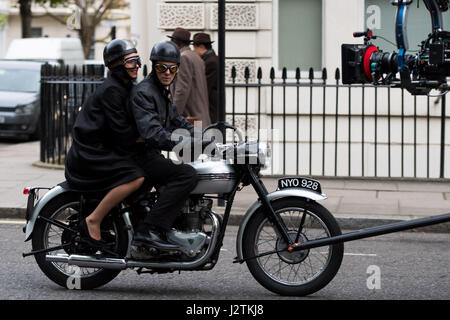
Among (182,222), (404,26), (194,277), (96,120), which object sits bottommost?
(194,277)

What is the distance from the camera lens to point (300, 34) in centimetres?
1359

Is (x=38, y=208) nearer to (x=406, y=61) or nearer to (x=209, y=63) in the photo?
(x=406, y=61)

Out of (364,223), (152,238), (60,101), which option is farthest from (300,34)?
(152,238)

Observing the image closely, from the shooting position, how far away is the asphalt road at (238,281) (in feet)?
21.1

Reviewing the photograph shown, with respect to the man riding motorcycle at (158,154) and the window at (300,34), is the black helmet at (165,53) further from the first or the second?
the window at (300,34)

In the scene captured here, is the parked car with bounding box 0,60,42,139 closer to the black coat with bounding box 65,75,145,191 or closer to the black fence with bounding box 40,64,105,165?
the black fence with bounding box 40,64,105,165

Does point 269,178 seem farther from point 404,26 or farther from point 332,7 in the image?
point 404,26

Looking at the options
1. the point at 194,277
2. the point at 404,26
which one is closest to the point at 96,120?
the point at 194,277

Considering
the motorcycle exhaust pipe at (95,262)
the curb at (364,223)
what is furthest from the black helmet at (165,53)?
the curb at (364,223)

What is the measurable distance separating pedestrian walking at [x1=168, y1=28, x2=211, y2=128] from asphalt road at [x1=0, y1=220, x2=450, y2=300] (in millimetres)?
2481

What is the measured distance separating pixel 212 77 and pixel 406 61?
4157 mm

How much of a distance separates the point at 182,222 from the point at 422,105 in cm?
738

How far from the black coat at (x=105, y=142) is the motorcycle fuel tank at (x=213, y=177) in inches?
14.8

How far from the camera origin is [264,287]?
6.40m
